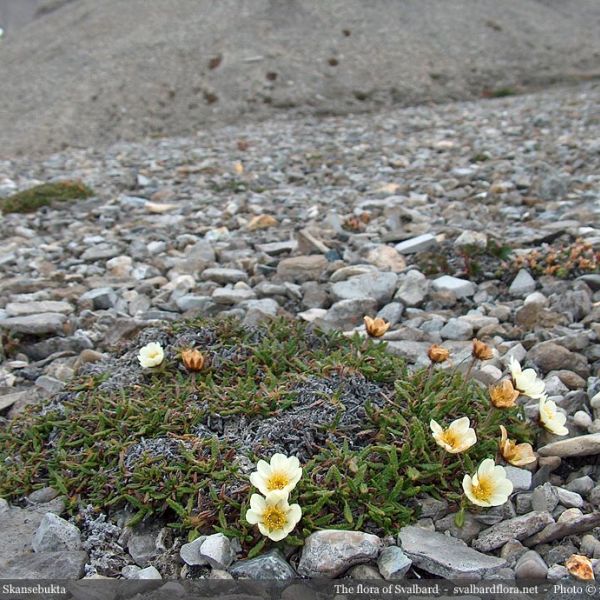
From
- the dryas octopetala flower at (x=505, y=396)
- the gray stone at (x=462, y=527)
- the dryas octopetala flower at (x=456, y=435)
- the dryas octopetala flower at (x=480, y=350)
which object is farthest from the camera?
Result: the dryas octopetala flower at (x=480, y=350)

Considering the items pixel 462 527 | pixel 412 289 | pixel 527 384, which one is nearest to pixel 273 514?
pixel 462 527

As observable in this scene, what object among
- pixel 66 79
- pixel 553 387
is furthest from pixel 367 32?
pixel 553 387

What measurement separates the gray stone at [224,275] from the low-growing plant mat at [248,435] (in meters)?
1.81

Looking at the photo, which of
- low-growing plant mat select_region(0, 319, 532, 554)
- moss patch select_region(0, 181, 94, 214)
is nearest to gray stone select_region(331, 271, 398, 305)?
low-growing plant mat select_region(0, 319, 532, 554)

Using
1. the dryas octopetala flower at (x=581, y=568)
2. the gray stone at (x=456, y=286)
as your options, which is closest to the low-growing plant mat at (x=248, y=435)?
the dryas octopetala flower at (x=581, y=568)

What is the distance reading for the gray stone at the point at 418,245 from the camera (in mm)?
6453

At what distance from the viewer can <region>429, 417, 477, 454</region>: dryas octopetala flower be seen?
10.3ft

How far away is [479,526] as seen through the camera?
3.07 m

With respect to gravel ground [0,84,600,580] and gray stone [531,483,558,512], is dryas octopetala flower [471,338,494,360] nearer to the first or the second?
gravel ground [0,84,600,580]

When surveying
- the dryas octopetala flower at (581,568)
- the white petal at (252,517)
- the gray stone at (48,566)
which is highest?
the white petal at (252,517)

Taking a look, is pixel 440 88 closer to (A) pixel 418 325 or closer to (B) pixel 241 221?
(B) pixel 241 221

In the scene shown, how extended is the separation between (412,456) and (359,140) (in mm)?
11649

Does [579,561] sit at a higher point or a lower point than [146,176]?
higher

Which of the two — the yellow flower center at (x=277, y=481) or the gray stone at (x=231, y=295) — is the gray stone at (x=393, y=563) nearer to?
the yellow flower center at (x=277, y=481)
